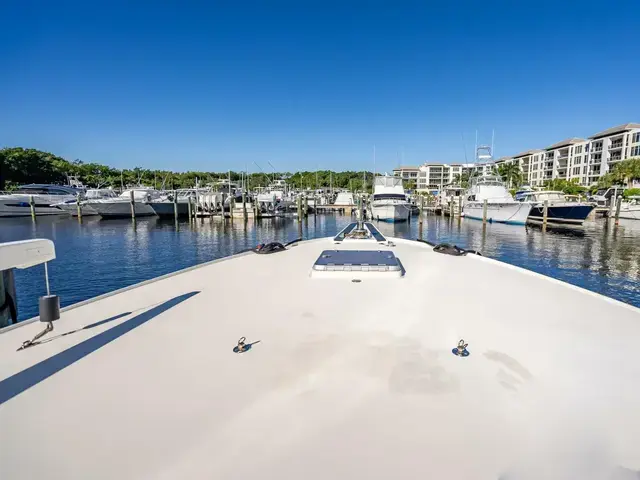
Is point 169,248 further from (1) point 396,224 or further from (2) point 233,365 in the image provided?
(1) point 396,224

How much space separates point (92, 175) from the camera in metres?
92.4

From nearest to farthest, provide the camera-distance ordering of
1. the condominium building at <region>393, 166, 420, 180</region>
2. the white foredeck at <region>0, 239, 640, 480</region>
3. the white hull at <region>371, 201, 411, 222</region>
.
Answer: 1. the white foredeck at <region>0, 239, 640, 480</region>
2. the white hull at <region>371, 201, 411, 222</region>
3. the condominium building at <region>393, 166, 420, 180</region>

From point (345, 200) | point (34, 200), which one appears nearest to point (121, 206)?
point (34, 200)

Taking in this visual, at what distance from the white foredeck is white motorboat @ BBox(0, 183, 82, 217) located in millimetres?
55182

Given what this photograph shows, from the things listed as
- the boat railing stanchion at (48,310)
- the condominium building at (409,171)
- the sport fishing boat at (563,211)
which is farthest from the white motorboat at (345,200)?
the condominium building at (409,171)

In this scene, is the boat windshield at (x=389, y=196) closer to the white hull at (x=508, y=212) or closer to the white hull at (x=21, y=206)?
the white hull at (x=508, y=212)

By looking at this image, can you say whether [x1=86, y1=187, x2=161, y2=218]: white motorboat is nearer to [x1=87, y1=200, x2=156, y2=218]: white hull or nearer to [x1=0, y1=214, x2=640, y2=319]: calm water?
[x1=87, y1=200, x2=156, y2=218]: white hull

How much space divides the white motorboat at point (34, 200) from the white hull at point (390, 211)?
1758 inches

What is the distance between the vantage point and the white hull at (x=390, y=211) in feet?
136

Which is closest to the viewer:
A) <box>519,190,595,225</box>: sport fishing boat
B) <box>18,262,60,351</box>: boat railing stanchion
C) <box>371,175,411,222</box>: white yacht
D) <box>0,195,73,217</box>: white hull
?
<box>18,262,60,351</box>: boat railing stanchion

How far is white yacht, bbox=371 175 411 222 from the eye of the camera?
4172 cm

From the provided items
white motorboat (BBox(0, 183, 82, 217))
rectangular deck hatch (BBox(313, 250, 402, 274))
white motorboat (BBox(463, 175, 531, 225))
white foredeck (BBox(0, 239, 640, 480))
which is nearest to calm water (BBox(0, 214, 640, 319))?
rectangular deck hatch (BBox(313, 250, 402, 274))

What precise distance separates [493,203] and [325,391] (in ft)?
149

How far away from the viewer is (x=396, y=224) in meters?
42.0
